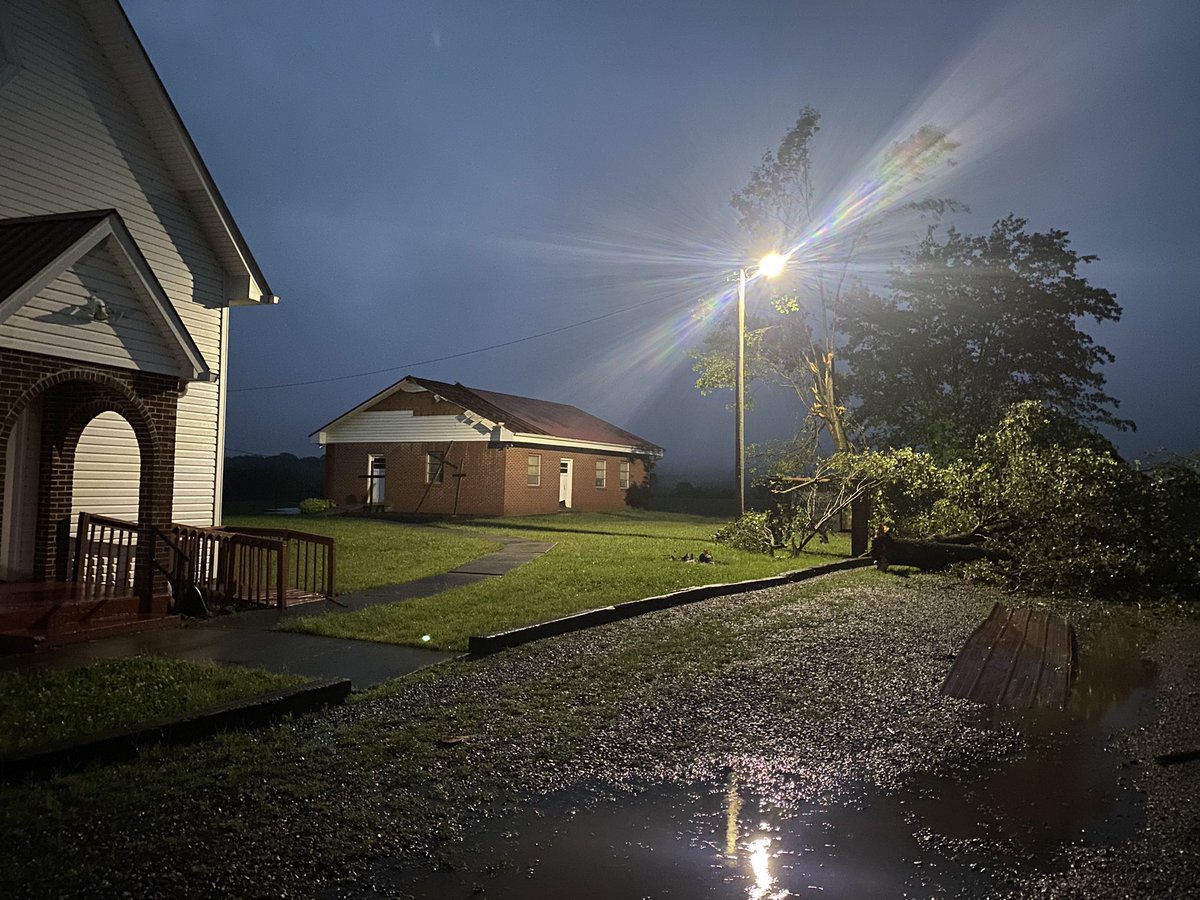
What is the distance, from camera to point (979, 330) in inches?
1310

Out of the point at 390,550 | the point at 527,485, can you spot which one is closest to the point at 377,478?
the point at 527,485

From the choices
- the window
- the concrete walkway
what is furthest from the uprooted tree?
the window

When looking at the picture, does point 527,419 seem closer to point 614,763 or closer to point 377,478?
point 377,478

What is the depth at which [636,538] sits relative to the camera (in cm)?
2262

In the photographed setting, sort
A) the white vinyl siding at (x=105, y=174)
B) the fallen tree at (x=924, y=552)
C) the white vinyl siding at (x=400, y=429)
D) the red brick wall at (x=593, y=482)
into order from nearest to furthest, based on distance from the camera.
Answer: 1. the white vinyl siding at (x=105, y=174)
2. the fallen tree at (x=924, y=552)
3. the white vinyl siding at (x=400, y=429)
4. the red brick wall at (x=593, y=482)

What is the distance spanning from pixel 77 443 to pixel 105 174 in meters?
3.78

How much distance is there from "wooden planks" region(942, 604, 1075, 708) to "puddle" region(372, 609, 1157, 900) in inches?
67.6

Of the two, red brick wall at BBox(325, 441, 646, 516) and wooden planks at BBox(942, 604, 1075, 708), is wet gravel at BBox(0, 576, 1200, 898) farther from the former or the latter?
red brick wall at BBox(325, 441, 646, 516)

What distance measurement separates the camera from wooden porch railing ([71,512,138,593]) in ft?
32.0

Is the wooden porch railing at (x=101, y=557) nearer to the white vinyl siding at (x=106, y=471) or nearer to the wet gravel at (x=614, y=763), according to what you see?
the white vinyl siding at (x=106, y=471)

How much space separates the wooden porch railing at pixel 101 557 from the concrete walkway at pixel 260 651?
3.82 feet

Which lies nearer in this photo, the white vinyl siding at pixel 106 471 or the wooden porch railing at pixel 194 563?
the wooden porch railing at pixel 194 563

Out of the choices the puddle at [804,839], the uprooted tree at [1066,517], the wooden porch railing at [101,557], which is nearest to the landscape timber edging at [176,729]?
the puddle at [804,839]

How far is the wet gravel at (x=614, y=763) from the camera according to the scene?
3584 mm
